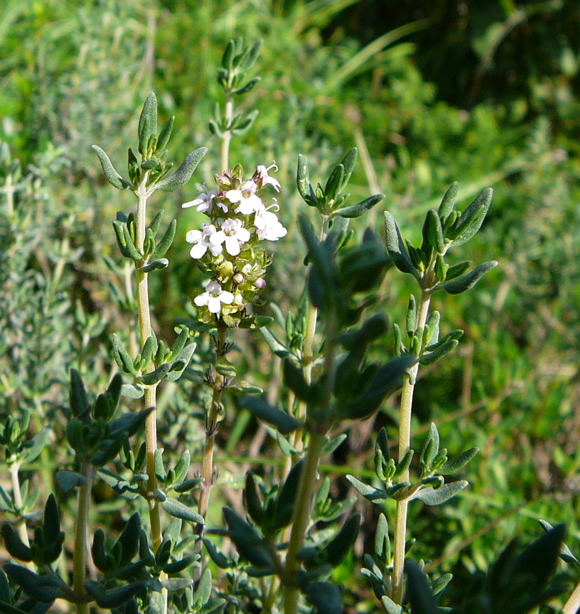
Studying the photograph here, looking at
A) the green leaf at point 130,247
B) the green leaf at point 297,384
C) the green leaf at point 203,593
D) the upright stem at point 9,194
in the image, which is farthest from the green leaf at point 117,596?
the upright stem at point 9,194

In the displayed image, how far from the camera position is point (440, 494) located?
118 centimetres

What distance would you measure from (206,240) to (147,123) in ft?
0.68

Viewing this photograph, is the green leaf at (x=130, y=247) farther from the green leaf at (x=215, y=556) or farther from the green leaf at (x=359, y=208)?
the green leaf at (x=215, y=556)

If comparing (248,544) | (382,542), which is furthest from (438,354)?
(248,544)

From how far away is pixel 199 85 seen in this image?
350cm

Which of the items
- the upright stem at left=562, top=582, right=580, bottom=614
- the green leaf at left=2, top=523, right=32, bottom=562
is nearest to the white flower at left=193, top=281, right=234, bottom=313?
the green leaf at left=2, top=523, right=32, bottom=562

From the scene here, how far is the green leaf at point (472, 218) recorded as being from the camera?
1144mm

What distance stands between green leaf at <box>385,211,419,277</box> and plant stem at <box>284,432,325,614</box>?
368 mm

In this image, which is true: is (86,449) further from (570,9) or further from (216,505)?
(570,9)

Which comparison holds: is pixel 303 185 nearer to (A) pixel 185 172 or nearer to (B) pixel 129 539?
(A) pixel 185 172

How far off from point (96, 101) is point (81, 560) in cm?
215

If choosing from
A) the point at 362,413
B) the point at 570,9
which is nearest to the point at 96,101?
the point at 362,413

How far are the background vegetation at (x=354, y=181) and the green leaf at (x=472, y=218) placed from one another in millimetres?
541

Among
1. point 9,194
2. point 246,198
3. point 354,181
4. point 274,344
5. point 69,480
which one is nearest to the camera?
point 69,480
